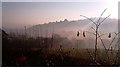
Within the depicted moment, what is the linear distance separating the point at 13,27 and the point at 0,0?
417 mm

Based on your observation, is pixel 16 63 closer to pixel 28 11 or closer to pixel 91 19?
pixel 28 11

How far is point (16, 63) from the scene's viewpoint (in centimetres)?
442

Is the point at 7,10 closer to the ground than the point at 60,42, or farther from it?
farther from it

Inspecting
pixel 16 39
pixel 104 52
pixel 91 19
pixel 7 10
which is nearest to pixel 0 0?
pixel 7 10

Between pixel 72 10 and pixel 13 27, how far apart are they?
86cm

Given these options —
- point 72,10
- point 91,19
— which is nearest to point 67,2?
point 72,10

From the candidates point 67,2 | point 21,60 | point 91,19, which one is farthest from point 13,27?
point 91,19

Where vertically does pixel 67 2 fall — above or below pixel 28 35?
above

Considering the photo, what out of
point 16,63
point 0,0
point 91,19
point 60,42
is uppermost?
point 0,0

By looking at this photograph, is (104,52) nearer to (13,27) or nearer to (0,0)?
(13,27)

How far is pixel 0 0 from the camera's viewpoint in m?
4.25

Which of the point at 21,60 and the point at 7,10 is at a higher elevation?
the point at 7,10

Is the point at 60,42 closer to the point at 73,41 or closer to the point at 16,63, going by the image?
the point at 73,41

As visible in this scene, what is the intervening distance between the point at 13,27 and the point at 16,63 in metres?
0.54
